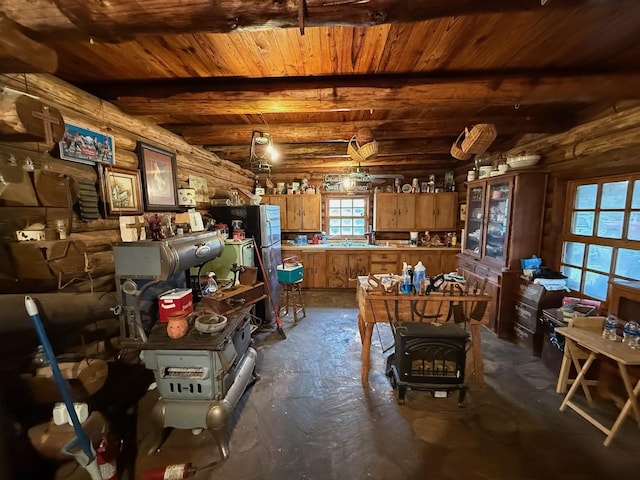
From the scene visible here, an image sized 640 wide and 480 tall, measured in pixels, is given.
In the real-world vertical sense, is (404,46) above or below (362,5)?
above

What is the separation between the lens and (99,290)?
209 cm

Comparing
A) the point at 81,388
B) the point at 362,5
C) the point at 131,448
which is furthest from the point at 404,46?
the point at 131,448

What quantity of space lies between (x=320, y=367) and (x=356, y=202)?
13.6 feet

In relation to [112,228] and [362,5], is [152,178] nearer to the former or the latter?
[112,228]

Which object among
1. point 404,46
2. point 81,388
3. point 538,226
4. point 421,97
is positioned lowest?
point 81,388

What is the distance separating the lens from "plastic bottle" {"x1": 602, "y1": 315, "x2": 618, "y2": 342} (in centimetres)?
207

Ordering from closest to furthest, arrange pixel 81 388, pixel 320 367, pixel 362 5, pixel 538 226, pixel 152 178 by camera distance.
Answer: pixel 362 5 < pixel 81 388 < pixel 152 178 < pixel 320 367 < pixel 538 226

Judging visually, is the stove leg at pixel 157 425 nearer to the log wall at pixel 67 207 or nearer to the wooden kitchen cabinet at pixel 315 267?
the log wall at pixel 67 207

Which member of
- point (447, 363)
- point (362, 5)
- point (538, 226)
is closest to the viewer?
point (362, 5)

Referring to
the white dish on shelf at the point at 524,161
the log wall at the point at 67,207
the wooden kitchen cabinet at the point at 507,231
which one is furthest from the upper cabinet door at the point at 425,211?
the log wall at the point at 67,207

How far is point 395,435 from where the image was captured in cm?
202

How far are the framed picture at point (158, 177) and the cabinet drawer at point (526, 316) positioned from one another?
431 centimetres

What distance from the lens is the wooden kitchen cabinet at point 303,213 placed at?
5.84 meters

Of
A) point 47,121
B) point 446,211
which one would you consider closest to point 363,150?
point 47,121
